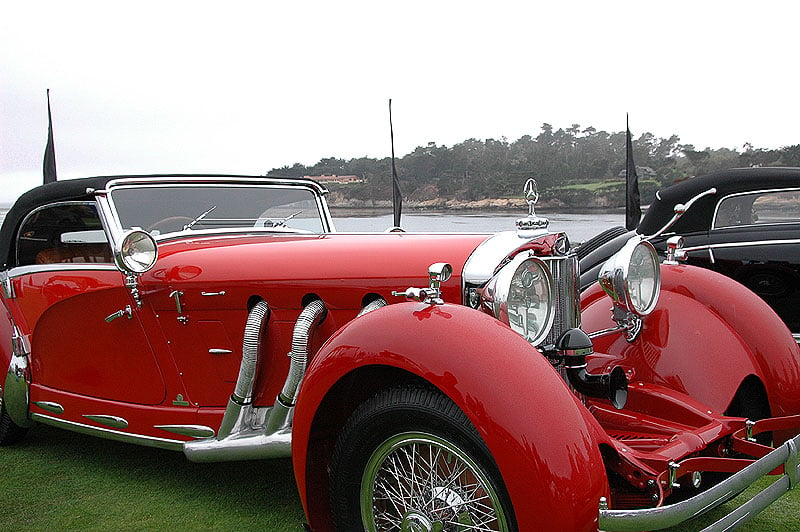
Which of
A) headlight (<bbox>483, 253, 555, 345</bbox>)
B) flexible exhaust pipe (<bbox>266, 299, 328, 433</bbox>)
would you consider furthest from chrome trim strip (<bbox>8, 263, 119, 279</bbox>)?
headlight (<bbox>483, 253, 555, 345</bbox>)

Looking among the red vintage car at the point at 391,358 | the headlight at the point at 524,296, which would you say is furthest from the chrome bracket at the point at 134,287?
the headlight at the point at 524,296

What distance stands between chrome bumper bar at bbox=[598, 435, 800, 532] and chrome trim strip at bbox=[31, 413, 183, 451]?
7.29 ft

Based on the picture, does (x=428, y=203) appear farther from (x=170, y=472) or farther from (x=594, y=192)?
(x=170, y=472)

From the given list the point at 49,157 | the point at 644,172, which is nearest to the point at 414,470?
the point at 644,172

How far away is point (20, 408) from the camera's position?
419 cm

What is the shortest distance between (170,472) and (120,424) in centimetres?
41

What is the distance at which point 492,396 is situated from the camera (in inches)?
80.9

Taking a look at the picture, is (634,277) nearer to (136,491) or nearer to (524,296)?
(524,296)

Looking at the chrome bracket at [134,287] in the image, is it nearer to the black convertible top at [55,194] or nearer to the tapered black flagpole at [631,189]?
the black convertible top at [55,194]

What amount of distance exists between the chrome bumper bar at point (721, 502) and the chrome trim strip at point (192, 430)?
199 centimetres

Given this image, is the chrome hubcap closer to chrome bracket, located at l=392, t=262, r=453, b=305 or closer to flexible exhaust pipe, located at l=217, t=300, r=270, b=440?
chrome bracket, located at l=392, t=262, r=453, b=305

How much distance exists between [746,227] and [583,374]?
12.8 feet

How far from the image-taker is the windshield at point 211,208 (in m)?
3.85

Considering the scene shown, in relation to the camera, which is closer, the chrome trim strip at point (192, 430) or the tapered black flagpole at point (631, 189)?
the chrome trim strip at point (192, 430)
